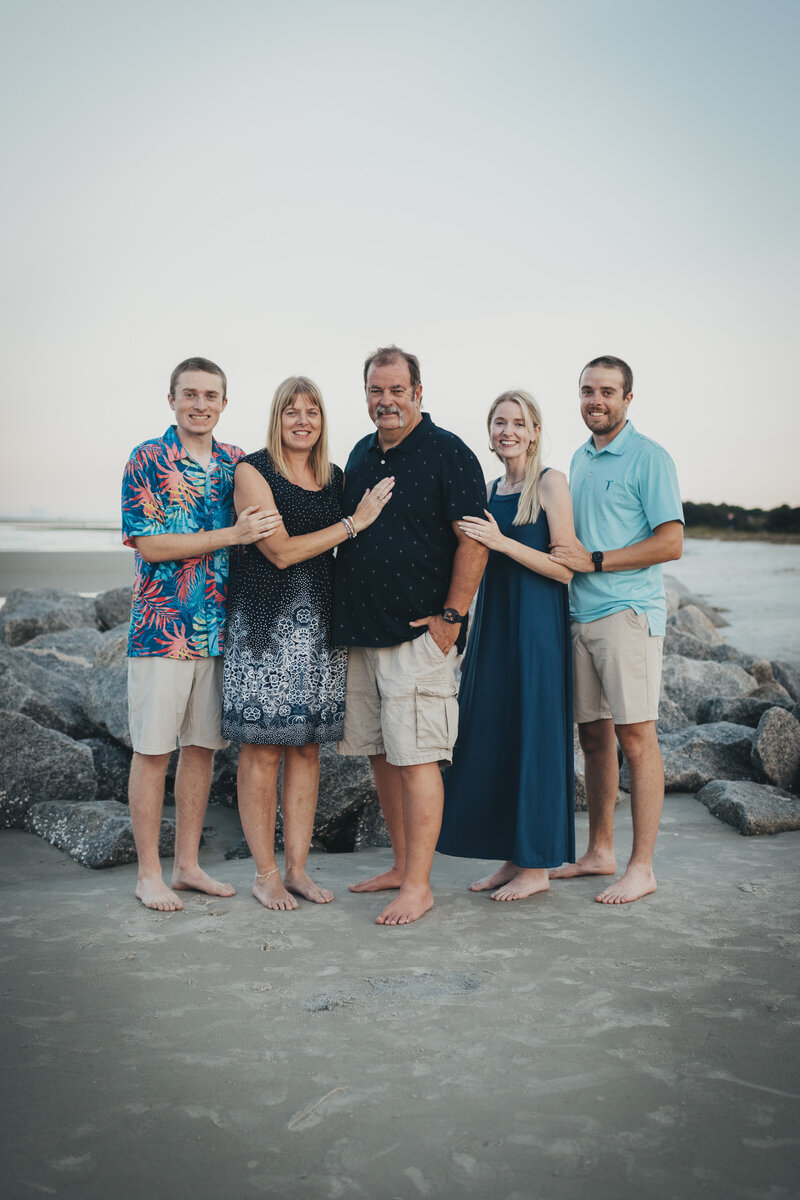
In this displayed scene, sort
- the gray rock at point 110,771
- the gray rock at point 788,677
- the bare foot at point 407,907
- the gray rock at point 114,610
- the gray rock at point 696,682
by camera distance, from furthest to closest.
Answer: the gray rock at point 114,610 < the gray rock at point 788,677 < the gray rock at point 696,682 < the gray rock at point 110,771 < the bare foot at point 407,907

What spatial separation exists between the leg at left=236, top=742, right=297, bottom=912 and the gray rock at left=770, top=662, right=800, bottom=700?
20.3 feet

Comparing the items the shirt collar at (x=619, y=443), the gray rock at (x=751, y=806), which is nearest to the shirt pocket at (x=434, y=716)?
the shirt collar at (x=619, y=443)

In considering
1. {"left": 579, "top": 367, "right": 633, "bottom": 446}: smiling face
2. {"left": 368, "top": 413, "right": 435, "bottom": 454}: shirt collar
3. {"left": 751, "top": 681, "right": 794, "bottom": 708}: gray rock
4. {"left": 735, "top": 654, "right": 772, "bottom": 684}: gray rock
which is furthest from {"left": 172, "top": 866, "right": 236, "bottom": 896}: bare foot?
{"left": 735, "top": 654, "right": 772, "bottom": 684}: gray rock

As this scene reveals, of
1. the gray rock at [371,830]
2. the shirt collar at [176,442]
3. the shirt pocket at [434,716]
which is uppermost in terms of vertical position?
the shirt collar at [176,442]

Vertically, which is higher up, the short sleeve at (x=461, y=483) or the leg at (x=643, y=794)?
the short sleeve at (x=461, y=483)

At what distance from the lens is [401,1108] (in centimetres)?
247

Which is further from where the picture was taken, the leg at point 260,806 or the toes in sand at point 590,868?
the toes in sand at point 590,868

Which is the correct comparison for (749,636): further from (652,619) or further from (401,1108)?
(401,1108)

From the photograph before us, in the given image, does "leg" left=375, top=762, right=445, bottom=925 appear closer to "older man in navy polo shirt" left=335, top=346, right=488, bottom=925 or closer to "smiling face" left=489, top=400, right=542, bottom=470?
"older man in navy polo shirt" left=335, top=346, right=488, bottom=925

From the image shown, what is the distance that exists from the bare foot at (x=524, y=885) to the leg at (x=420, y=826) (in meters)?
0.33

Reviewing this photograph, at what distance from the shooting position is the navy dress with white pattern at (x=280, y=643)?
390 centimetres

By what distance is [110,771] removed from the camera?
566 centimetres

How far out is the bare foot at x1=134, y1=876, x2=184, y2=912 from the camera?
3865 millimetres

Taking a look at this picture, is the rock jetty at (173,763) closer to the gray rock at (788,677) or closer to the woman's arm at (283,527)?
the gray rock at (788,677)
